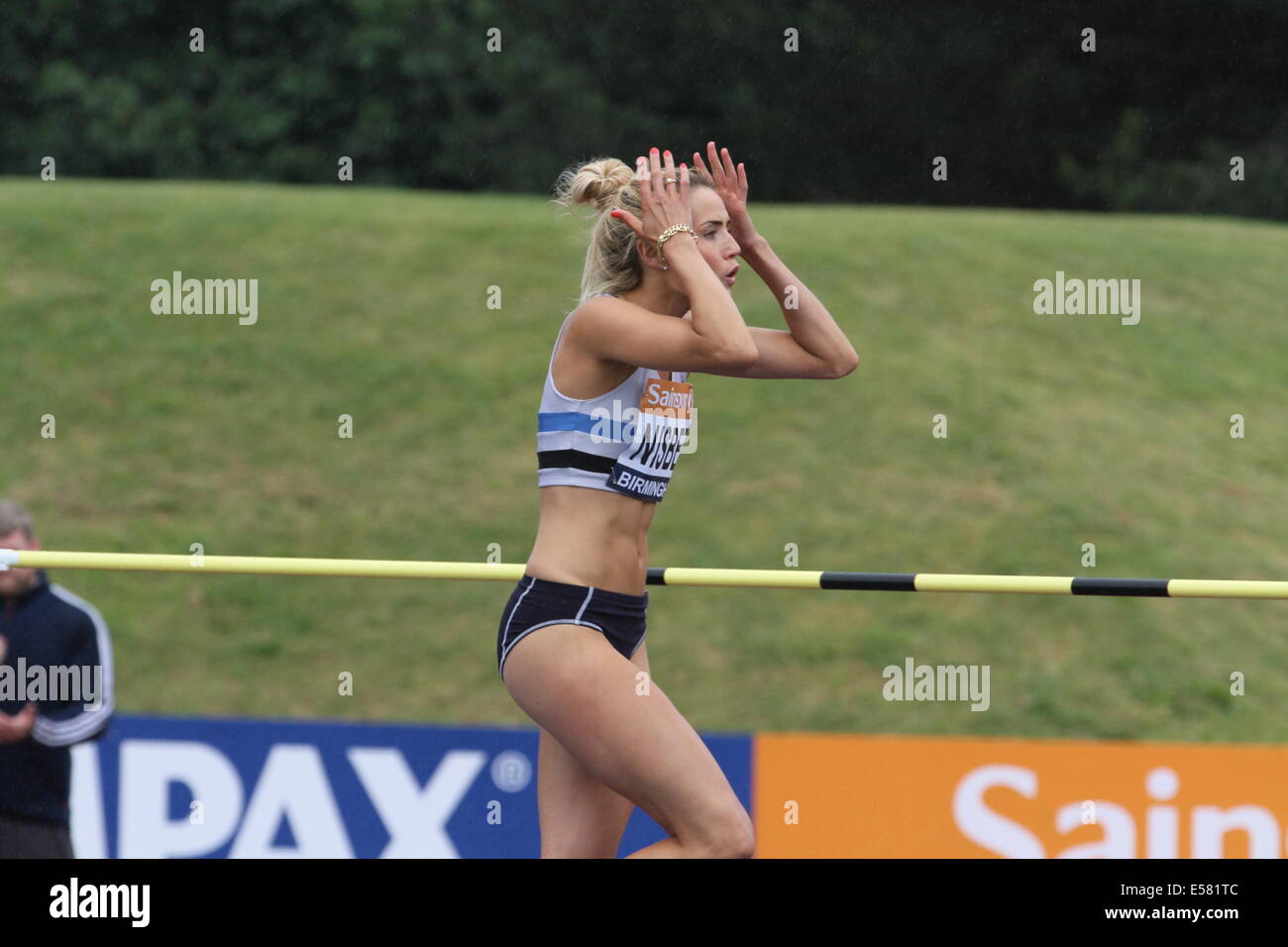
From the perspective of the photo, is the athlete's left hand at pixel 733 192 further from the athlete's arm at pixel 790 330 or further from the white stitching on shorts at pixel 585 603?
the white stitching on shorts at pixel 585 603

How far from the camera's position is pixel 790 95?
98.8ft

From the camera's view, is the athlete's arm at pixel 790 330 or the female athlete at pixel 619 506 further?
the athlete's arm at pixel 790 330

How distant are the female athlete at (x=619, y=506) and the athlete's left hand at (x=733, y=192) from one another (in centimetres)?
1

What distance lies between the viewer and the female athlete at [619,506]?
4.77 metres

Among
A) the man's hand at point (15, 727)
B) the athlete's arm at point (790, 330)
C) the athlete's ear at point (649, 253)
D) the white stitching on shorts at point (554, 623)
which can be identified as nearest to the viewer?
the white stitching on shorts at point (554, 623)

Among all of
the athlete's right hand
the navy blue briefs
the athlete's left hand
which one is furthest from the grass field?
the navy blue briefs

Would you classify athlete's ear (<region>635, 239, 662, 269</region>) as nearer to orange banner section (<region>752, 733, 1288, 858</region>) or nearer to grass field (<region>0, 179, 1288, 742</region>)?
orange banner section (<region>752, 733, 1288, 858</region>)

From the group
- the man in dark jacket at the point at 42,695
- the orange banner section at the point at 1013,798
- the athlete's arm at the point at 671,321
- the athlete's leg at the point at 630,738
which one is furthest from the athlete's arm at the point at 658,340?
the orange banner section at the point at 1013,798

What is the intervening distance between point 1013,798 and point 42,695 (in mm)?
4781

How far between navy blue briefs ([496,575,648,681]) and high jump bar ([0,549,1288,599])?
0.92m

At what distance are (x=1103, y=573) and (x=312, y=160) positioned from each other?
19.7 metres

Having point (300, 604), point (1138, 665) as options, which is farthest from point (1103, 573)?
point (300, 604)

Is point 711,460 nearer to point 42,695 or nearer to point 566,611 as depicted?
point 42,695

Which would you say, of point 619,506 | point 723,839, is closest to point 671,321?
point 619,506
